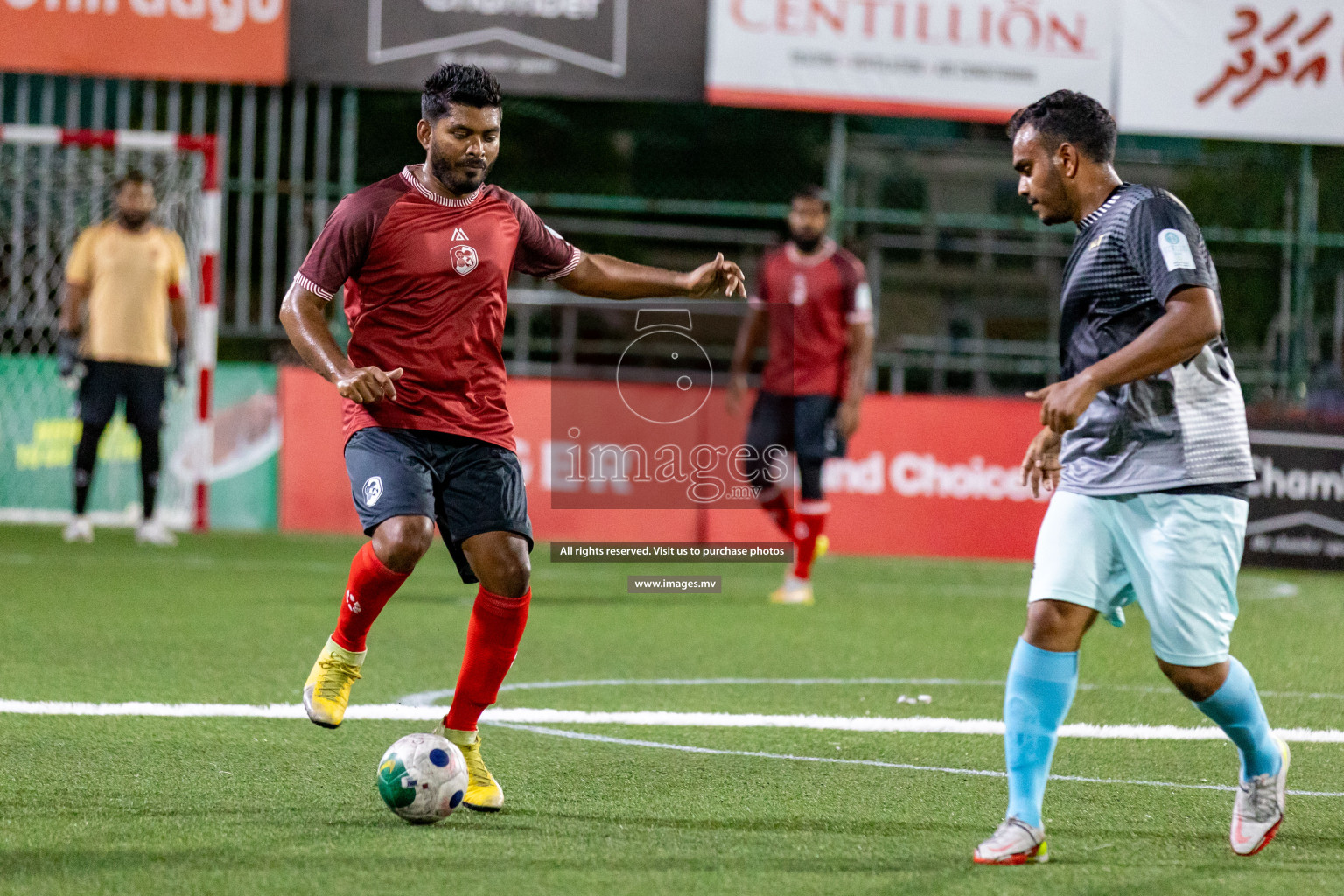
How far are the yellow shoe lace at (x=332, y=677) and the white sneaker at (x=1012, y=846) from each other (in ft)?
5.59

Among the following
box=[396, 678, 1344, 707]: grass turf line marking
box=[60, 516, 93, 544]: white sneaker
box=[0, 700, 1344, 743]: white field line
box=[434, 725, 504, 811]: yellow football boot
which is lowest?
box=[60, 516, 93, 544]: white sneaker

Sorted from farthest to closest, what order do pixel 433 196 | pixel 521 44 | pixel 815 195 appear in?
pixel 521 44 → pixel 815 195 → pixel 433 196

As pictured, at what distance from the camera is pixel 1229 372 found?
4.03m

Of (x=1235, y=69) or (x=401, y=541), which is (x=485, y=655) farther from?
(x=1235, y=69)

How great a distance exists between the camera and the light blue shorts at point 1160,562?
387 cm

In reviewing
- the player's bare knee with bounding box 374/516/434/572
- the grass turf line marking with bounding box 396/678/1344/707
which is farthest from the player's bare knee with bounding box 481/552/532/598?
the grass turf line marking with bounding box 396/678/1344/707

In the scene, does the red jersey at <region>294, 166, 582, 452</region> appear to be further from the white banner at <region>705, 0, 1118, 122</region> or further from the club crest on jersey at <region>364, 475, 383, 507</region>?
the white banner at <region>705, 0, 1118, 122</region>

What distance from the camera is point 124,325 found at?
11.4 meters

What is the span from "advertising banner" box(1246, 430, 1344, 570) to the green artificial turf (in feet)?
11.2

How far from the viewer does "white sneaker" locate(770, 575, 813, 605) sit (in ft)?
31.8

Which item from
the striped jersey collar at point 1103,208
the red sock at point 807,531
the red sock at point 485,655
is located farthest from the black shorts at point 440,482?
the red sock at point 807,531

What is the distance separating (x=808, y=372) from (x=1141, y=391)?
A: 587 centimetres

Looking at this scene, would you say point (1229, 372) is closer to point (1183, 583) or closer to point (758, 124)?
point (1183, 583)

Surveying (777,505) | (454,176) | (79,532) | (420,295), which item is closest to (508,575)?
(420,295)
